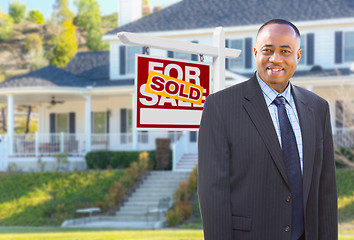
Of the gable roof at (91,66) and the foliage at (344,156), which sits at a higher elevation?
the gable roof at (91,66)

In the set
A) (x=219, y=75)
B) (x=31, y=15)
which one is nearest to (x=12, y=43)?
(x=31, y=15)

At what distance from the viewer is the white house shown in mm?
23391

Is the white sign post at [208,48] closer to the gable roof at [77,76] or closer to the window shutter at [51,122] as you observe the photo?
the gable roof at [77,76]

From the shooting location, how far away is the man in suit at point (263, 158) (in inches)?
115

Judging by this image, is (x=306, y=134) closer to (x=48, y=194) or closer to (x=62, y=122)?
(x=48, y=194)

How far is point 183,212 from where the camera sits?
1714 centimetres

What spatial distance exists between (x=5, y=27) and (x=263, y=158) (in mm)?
78675

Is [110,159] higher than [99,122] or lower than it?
lower

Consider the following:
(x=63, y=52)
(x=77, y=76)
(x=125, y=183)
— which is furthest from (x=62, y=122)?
(x=63, y=52)

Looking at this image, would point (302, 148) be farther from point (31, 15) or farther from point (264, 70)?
point (31, 15)

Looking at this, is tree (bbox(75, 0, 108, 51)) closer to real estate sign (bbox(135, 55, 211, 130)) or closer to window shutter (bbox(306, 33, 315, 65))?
window shutter (bbox(306, 33, 315, 65))

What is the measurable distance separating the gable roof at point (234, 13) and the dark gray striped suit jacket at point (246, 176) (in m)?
21.8

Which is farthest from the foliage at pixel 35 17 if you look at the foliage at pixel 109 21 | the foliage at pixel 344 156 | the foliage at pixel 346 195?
the foliage at pixel 346 195

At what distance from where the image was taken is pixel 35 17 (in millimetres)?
87250
